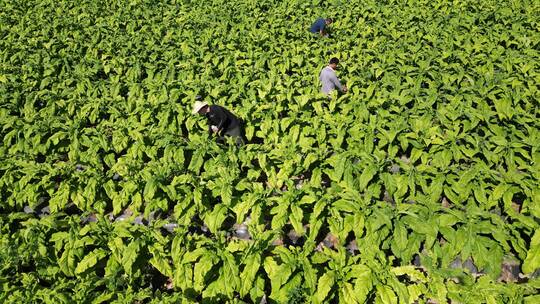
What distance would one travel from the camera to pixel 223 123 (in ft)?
22.2

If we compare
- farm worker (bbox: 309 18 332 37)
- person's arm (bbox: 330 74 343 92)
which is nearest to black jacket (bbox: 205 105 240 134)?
person's arm (bbox: 330 74 343 92)

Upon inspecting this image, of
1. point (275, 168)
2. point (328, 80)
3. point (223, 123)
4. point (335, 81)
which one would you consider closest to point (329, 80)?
point (328, 80)

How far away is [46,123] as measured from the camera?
6.51 m

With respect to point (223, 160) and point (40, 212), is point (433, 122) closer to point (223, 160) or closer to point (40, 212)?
point (223, 160)

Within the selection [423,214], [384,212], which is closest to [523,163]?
[423,214]

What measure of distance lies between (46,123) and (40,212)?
1686mm

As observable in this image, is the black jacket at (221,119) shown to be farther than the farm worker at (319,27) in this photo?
No

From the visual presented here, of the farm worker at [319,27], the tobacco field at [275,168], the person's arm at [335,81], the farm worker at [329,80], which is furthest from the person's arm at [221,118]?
the farm worker at [319,27]

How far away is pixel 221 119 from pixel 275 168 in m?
1.36

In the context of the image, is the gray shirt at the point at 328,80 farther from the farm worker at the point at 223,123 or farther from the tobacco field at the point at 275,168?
the farm worker at the point at 223,123

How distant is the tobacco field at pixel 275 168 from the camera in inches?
158

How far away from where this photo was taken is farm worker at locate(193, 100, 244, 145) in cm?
673

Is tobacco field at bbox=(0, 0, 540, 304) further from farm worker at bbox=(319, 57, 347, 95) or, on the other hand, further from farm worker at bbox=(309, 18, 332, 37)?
farm worker at bbox=(309, 18, 332, 37)

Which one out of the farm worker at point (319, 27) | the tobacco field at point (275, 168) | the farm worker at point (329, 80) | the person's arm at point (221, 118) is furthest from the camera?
the farm worker at point (319, 27)
